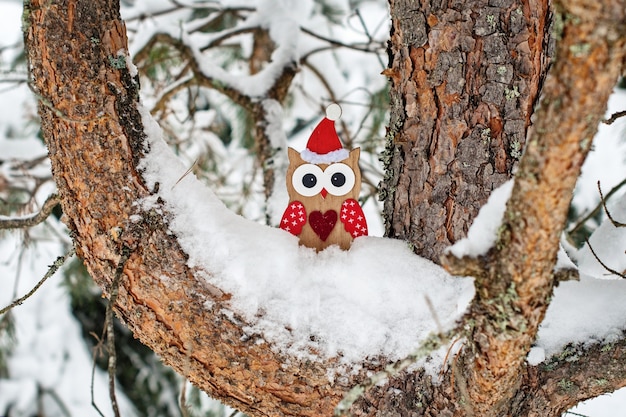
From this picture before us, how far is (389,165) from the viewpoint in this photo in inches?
43.3

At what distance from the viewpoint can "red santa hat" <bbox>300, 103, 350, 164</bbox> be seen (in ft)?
3.46

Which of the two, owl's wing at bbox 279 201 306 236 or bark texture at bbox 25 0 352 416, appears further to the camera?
owl's wing at bbox 279 201 306 236

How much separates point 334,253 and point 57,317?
2810 millimetres

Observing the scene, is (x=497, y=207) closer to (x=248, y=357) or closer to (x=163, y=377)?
(x=248, y=357)

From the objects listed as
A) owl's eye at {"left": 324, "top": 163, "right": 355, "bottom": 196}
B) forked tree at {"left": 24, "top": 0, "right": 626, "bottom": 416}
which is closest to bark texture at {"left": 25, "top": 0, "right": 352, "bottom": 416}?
forked tree at {"left": 24, "top": 0, "right": 626, "bottom": 416}

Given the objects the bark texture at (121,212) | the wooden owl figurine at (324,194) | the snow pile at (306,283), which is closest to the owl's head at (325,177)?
the wooden owl figurine at (324,194)

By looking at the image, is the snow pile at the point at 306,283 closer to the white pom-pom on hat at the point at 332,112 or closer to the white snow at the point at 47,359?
the white pom-pom on hat at the point at 332,112

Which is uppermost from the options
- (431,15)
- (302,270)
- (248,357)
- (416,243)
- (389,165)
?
(431,15)

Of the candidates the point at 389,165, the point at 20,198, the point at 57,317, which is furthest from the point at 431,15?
the point at 57,317

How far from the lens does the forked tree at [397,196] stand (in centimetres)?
88

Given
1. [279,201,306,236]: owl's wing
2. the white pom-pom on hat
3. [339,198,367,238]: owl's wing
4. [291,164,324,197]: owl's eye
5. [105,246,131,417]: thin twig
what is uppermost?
the white pom-pom on hat

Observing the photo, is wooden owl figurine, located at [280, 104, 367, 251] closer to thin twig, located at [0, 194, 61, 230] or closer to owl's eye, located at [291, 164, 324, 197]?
owl's eye, located at [291, 164, 324, 197]

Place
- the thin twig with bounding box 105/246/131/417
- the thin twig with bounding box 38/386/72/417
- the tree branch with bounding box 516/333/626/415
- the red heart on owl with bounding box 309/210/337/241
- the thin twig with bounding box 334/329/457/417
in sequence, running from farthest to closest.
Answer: the thin twig with bounding box 38/386/72/417 → the red heart on owl with bounding box 309/210/337/241 → the tree branch with bounding box 516/333/626/415 → the thin twig with bounding box 105/246/131/417 → the thin twig with bounding box 334/329/457/417

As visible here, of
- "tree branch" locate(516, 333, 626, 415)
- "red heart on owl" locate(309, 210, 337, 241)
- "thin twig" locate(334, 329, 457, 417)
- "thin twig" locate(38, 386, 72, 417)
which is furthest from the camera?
"thin twig" locate(38, 386, 72, 417)
